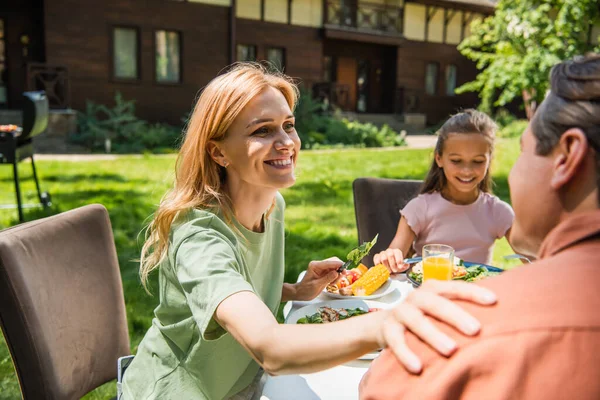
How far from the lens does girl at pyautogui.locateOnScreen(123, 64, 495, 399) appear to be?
1.39 meters

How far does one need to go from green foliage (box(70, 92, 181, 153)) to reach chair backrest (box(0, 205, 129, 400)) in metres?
12.3

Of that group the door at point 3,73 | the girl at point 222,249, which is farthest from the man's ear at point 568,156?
the door at point 3,73

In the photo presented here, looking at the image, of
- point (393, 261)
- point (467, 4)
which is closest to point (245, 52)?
point (467, 4)

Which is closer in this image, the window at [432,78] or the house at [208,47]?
the house at [208,47]

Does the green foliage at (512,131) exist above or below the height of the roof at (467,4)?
below

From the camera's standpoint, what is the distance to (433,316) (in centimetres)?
82

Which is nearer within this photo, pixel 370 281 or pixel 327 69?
pixel 370 281

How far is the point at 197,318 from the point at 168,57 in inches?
723

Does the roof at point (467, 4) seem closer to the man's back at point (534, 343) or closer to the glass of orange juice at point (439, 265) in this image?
the glass of orange juice at point (439, 265)

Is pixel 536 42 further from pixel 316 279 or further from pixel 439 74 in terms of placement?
pixel 316 279

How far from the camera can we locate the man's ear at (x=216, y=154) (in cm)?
183

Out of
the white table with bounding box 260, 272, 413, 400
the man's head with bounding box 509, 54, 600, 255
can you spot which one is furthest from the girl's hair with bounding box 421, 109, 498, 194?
the man's head with bounding box 509, 54, 600, 255

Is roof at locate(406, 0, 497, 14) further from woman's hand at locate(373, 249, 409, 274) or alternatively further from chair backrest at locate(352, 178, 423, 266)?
woman's hand at locate(373, 249, 409, 274)

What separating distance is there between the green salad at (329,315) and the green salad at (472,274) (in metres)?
0.41
